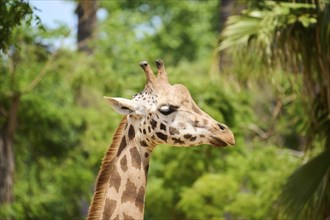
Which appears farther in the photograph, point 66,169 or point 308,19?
point 66,169

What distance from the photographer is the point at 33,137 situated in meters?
16.3

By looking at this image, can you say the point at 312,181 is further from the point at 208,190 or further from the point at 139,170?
the point at 139,170

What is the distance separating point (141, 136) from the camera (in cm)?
648

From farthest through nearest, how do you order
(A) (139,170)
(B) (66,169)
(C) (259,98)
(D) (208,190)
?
(C) (259,98), (B) (66,169), (D) (208,190), (A) (139,170)

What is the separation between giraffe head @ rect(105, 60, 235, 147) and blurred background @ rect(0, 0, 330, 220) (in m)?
2.72

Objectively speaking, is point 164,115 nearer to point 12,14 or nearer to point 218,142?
point 218,142

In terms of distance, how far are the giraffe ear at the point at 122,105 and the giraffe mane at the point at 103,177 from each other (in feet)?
0.53

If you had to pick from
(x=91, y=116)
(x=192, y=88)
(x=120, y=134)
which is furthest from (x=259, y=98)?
(x=120, y=134)

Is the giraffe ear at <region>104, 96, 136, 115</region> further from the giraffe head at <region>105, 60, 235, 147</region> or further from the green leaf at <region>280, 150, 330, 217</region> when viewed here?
the green leaf at <region>280, 150, 330, 217</region>

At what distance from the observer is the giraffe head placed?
6371 millimetres

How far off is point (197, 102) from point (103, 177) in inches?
268

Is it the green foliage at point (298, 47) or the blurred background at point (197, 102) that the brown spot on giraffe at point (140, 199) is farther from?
the green foliage at point (298, 47)

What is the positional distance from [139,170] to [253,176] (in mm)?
7459

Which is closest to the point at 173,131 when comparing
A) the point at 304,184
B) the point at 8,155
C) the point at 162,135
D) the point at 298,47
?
the point at 162,135
